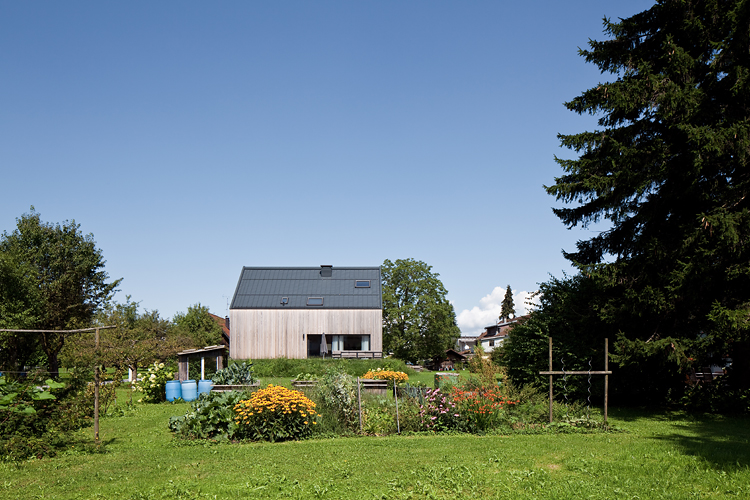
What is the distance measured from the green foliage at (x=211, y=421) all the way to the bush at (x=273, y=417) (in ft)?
0.78

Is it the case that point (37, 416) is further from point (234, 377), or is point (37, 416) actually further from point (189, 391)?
point (189, 391)

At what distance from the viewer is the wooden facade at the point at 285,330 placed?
36.2 m

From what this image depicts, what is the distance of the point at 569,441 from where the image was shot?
33.4 feet

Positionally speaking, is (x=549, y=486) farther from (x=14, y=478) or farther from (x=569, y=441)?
(x=14, y=478)

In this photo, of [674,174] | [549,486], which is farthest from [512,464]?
[674,174]

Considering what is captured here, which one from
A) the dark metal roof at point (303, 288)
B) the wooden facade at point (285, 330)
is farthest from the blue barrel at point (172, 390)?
the dark metal roof at point (303, 288)

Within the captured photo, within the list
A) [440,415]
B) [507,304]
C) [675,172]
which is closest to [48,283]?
[440,415]

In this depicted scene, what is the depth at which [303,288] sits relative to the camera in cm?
3784

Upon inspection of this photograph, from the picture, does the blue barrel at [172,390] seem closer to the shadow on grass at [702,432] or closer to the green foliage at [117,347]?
the green foliage at [117,347]

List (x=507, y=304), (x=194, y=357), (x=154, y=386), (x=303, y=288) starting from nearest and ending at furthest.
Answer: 1. (x=154, y=386)
2. (x=194, y=357)
3. (x=303, y=288)
4. (x=507, y=304)

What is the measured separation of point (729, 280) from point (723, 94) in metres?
5.00

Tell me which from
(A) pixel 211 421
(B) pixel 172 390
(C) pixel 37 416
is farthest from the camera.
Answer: (B) pixel 172 390

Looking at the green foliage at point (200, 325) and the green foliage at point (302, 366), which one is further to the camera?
the green foliage at point (200, 325)

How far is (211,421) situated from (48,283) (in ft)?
91.2
